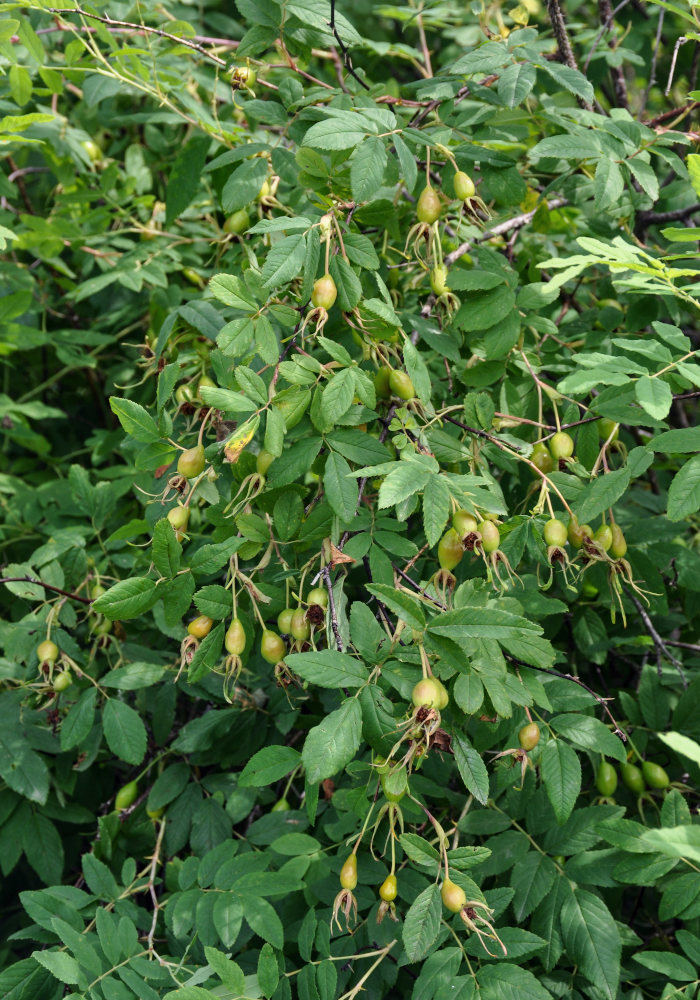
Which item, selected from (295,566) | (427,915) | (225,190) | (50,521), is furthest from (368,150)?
(50,521)

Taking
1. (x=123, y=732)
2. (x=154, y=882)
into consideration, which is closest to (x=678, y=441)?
(x=123, y=732)

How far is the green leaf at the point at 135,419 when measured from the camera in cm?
134

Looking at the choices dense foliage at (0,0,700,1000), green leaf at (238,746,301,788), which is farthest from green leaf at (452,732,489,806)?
green leaf at (238,746,301,788)

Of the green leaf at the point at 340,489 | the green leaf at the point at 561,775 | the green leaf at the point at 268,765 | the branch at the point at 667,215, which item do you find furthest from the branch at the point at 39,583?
the branch at the point at 667,215

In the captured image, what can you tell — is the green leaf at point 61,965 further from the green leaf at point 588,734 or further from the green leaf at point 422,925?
the green leaf at point 588,734

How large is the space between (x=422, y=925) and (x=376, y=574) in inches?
19.0

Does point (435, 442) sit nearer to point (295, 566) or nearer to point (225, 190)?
point (295, 566)

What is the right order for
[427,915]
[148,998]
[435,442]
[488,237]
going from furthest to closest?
1. [488,237]
2. [435,442]
3. [148,998]
4. [427,915]

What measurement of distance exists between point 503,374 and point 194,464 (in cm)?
62

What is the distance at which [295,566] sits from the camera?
4.80ft

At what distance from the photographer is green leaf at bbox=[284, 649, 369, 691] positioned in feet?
3.69

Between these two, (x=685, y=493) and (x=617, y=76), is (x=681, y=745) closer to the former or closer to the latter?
(x=685, y=493)

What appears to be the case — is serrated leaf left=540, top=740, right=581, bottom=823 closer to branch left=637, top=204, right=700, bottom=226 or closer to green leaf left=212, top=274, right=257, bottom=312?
green leaf left=212, top=274, right=257, bottom=312

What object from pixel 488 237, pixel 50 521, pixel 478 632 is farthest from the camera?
pixel 50 521
